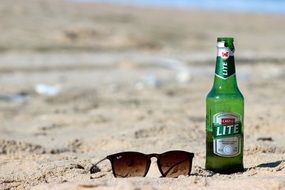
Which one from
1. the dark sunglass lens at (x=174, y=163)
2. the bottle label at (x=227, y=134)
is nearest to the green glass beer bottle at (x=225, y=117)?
the bottle label at (x=227, y=134)

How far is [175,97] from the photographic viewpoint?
27.2 ft

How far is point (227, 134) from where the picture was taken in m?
3.40

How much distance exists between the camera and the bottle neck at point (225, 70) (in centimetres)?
344

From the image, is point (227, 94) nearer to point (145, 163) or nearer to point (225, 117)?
point (225, 117)

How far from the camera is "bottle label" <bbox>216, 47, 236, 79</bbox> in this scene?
135 inches

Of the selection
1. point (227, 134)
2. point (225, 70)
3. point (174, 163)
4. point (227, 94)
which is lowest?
point (174, 163)

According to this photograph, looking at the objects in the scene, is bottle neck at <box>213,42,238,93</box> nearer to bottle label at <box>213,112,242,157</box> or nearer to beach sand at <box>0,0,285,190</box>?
bottle label at <box>213,112,242,157</box>

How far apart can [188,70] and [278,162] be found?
825cm

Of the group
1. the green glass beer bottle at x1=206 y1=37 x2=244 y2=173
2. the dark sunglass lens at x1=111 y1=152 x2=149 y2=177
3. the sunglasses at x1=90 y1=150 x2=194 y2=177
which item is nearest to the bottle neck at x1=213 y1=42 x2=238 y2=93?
the green glass beer bottle at x1=206 y1=37 x2=244 y2=173

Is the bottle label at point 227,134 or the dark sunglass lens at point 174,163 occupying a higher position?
the bottle label at point 227,134

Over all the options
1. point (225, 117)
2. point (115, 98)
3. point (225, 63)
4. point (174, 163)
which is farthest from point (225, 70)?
point (115, 98)

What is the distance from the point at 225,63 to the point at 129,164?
0.71 metres

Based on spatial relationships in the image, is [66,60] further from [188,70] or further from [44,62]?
[188,70]

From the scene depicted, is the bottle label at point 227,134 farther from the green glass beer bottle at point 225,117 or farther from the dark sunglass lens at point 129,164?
the dark sunglass lens at point 129,164
